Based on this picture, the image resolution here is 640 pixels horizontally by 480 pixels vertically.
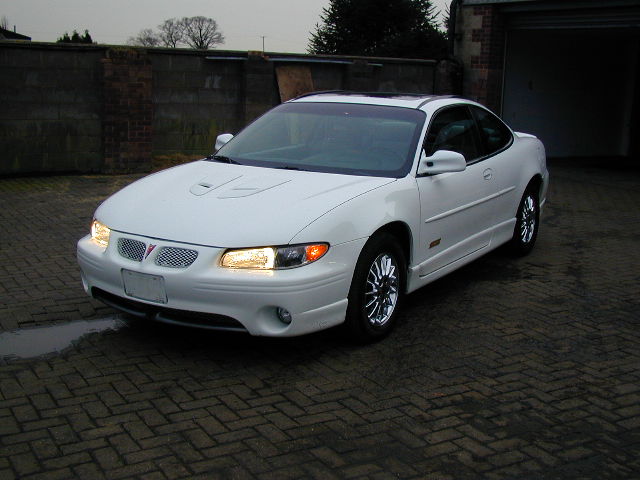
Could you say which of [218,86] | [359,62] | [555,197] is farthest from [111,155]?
[555,197]

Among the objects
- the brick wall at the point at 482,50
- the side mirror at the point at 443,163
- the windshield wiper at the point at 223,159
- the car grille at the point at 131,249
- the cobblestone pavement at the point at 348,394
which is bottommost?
the cobblestone pavement at the point at 348,394

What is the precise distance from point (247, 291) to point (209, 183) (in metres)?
1.22

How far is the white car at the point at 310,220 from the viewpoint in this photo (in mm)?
4742

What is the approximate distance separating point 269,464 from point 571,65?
1579 centimetres

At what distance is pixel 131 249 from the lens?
16.5ft

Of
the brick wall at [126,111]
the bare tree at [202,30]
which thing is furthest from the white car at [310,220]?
the bare tree at [202,30]

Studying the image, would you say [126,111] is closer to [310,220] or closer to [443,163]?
[443,163]

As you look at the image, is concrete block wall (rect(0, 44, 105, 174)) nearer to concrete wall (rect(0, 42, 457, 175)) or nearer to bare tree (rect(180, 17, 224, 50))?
concrete wall (rect(0, 42, 457, 175))

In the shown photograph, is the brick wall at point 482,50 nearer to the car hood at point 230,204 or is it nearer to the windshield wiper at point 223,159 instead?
the windshield wiper at point 223,159

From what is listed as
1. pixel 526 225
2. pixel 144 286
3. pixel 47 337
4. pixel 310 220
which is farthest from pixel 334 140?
pixel 526 225

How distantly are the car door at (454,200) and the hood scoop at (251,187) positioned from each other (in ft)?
3.41

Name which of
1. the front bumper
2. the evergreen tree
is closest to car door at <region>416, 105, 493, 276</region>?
the front bumper

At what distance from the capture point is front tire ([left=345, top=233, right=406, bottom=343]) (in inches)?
202

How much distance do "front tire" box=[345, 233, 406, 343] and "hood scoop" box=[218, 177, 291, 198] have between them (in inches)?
31.1
